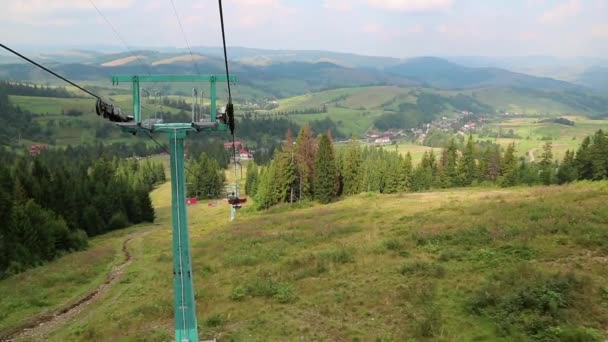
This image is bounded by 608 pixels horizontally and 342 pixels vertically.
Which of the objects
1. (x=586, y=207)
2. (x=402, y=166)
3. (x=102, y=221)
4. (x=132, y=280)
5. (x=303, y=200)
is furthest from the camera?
(x=402, y=166)

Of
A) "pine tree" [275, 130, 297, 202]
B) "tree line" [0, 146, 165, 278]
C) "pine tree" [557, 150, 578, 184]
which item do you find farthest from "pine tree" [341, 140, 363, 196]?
"pine tree" [557, 150, 578, 184]

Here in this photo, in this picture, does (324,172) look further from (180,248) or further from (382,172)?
(180,248)

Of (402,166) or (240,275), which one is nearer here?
(240,275)

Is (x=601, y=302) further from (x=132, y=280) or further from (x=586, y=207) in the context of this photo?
(x=132, y=280)

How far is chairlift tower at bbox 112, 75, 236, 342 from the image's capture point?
13.7 metres

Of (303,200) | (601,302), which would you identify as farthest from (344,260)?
(303,200)

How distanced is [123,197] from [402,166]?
188ft

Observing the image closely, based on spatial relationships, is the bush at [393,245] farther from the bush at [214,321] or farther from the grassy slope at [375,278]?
the bush at [214,321]

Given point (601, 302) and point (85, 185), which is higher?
point (601, 302)

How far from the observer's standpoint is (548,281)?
16094mm

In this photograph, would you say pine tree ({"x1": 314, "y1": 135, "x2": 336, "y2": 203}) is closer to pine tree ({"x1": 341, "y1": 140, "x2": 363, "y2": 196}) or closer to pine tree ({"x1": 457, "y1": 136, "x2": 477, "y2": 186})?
pine tree ({"x1": 341, "y1": 140, "x2": 363, "y2": 196})

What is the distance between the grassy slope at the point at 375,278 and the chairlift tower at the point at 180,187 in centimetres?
294

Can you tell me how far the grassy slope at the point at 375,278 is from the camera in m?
16.3

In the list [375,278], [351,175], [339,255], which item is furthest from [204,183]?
[375,278]
